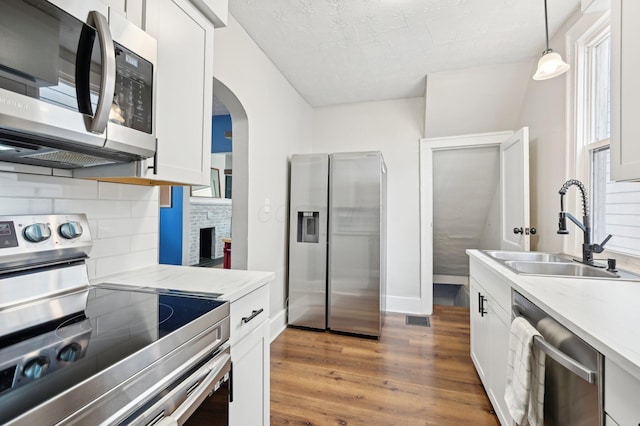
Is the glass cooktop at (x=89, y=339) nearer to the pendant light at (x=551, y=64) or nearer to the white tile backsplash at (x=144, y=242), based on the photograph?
the white tile backsplash at (x=144, y=242)

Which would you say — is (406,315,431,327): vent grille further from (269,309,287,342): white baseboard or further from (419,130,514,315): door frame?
(269,309,287,342): white baseboard

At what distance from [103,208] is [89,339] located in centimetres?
77

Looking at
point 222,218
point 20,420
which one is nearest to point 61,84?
point 20,420

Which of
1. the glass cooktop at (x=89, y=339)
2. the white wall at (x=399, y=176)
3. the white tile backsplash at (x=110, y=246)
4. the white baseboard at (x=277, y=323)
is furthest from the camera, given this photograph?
the white wall at (x=399, y=176)

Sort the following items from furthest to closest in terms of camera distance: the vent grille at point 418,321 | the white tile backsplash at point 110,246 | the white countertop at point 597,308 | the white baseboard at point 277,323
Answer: the vent grille at point 418,321, the white baseboard at point 277,323, the white tile backsplash at point 110,246, the white countertop at point 597,308

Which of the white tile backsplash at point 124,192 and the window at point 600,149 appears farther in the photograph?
the window at point 600,149

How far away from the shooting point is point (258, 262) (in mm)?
2496

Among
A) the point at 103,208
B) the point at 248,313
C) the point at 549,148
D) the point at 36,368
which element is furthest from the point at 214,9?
the point at 549,148

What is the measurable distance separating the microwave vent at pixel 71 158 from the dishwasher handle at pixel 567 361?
166cm

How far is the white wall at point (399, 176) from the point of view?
351 cm

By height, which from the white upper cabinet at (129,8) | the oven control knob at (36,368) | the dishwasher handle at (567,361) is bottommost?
the dishwasher handle at (567,361)

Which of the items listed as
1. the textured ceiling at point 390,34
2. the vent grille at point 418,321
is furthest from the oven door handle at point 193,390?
the vent grille at point 418,321

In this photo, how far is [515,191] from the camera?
8.41 feet

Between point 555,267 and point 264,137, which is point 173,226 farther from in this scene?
point 555,267
